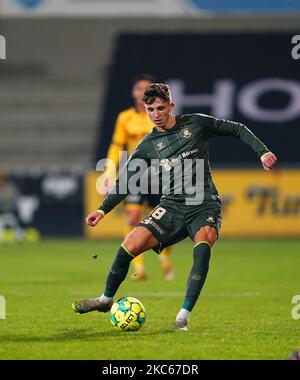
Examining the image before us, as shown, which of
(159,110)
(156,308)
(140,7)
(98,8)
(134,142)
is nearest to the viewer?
(159,110)

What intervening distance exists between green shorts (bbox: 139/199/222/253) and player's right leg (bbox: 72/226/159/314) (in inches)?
2.8

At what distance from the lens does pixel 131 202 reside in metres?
13.8

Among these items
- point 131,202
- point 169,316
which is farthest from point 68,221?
point 169,316

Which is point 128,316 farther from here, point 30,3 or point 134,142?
A: point 30,3

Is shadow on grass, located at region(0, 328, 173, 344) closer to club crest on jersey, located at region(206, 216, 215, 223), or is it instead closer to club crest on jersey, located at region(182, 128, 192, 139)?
club crest on jersey, located at region(206, 216, 215, 223)

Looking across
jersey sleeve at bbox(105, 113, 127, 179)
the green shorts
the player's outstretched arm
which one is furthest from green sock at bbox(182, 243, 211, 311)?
jersey sleeve at bbox(105, 113, 127, 179)

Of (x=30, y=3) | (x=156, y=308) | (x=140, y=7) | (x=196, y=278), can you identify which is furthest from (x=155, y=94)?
(x=140, y=7)

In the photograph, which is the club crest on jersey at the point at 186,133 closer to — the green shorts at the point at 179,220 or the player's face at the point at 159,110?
the player's face at the point at 159,110

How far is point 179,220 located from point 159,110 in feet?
3.11

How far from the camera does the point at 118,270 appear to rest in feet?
28.2
